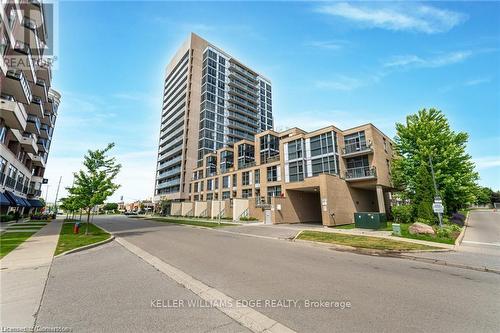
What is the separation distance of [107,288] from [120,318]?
213 cm

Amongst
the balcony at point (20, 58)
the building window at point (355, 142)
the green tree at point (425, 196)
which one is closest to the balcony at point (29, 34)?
the balcony at point (20, 58)

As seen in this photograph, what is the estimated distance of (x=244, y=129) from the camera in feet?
258

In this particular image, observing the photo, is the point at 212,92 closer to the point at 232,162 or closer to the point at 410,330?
the point at 232,162

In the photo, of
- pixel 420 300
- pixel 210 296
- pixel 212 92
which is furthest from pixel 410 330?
pixel 212 92

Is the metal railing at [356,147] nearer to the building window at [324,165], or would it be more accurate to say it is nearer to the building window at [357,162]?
the building window at [357,162]

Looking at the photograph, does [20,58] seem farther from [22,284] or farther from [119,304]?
[119,304]

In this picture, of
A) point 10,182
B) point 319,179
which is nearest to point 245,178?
point 319,179

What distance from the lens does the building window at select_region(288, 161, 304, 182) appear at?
114 feet

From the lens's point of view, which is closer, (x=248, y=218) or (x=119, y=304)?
(x=119, y=304)

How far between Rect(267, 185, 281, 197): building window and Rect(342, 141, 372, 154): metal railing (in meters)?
13.3

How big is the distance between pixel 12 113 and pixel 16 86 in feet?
9.68

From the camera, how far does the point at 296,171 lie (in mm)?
35406


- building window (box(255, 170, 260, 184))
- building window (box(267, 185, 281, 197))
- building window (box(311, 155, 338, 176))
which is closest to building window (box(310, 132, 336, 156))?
building window (box(311, 155, 338, 176))

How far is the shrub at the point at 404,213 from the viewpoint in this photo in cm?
2445
